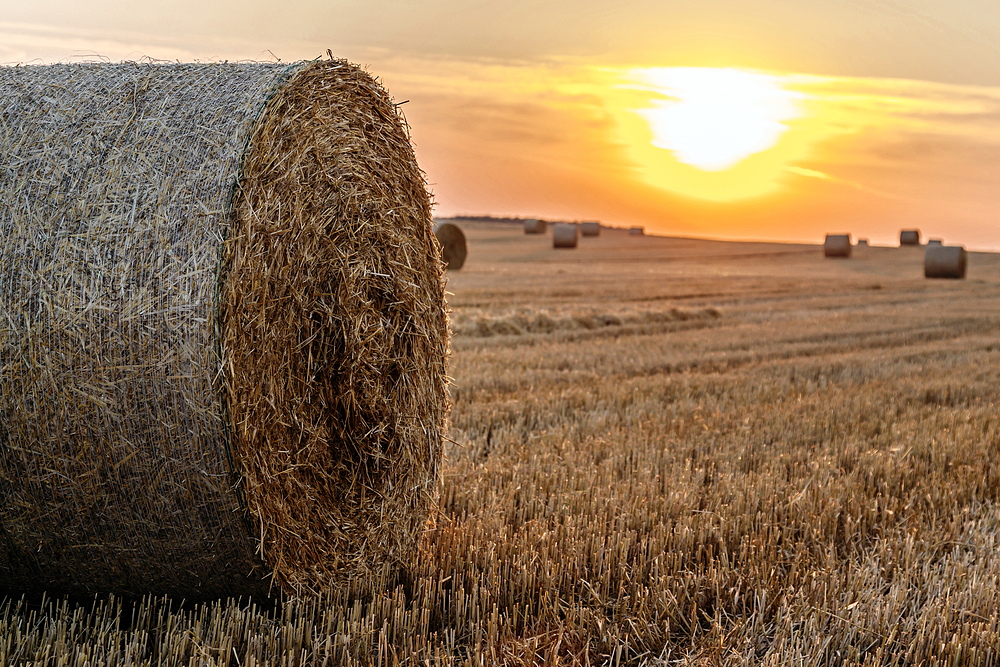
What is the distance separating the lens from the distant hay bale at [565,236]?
138ft

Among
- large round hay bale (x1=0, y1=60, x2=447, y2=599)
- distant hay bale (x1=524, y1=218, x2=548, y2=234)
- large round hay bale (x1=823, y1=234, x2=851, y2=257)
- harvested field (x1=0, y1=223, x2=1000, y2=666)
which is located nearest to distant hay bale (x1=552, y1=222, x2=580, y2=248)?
distant hay bale (x1=524, y1=218, x2=548, y2=234)

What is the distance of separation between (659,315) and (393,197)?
35.9 feet

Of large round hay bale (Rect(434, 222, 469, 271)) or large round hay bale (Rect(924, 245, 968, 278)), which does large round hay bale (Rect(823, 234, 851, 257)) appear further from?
large round hay bale (Rect(434, 222, 469, 271))

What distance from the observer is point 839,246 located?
4169cm

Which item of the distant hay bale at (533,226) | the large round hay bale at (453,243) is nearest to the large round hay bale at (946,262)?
the large round hay bale at (453,243)

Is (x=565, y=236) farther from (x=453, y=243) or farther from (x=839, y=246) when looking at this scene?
(x=453, y=243)

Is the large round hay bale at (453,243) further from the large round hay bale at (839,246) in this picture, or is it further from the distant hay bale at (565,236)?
the large round hay bale at (839,246)

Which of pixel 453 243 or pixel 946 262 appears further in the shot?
pixel 946 262

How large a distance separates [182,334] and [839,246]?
41.8 metres

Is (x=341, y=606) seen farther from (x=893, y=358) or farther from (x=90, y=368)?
(x=893, y=358)

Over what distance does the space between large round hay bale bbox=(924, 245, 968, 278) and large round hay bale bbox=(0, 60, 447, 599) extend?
29716mm

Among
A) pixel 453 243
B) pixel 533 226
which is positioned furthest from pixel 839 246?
pixel 453 243

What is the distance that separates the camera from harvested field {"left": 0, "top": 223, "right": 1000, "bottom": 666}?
3469 mm

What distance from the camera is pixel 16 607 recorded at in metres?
3.73
